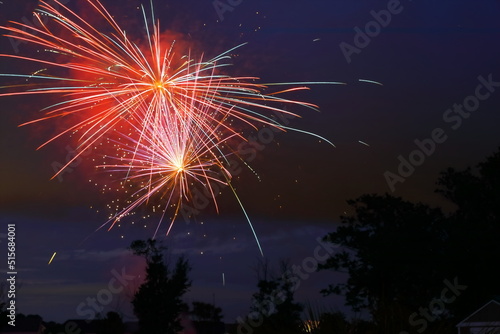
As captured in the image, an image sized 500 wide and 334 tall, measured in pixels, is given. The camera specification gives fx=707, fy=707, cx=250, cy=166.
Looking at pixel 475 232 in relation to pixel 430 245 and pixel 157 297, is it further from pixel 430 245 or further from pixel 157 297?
pixel 157 297

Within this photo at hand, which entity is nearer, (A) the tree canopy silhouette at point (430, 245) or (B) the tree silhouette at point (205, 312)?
(A) the tree canopy silhouette at point (430, 245)

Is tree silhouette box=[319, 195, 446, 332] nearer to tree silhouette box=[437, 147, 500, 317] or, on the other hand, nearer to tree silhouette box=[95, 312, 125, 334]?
tree silhouette box=[437, 147, 500, 317]

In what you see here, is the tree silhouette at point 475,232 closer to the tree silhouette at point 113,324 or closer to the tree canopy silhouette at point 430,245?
the tree canopy silhouette at point 430,245

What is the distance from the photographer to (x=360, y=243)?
4356 cm

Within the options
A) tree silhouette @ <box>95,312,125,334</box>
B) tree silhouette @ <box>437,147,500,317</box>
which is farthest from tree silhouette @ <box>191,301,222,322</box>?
tree silhouette @ <box>437,147,500,317</box>

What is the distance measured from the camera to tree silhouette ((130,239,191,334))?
44.2 metres

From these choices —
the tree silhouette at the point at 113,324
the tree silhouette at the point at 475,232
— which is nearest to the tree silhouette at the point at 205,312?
the tree silhouette at the point at 113,324

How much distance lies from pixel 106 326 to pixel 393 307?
47.9 metres

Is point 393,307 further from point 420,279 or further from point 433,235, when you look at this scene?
point 433,235

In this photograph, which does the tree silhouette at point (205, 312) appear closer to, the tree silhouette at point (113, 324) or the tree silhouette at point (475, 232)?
the tree silhouette at point (113, 324)

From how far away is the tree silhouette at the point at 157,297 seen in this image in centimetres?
4422

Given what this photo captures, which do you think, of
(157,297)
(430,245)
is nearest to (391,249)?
(430,245)

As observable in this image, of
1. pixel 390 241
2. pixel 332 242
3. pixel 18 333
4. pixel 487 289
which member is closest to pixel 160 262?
pixel 332 242

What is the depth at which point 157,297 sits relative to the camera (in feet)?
145
